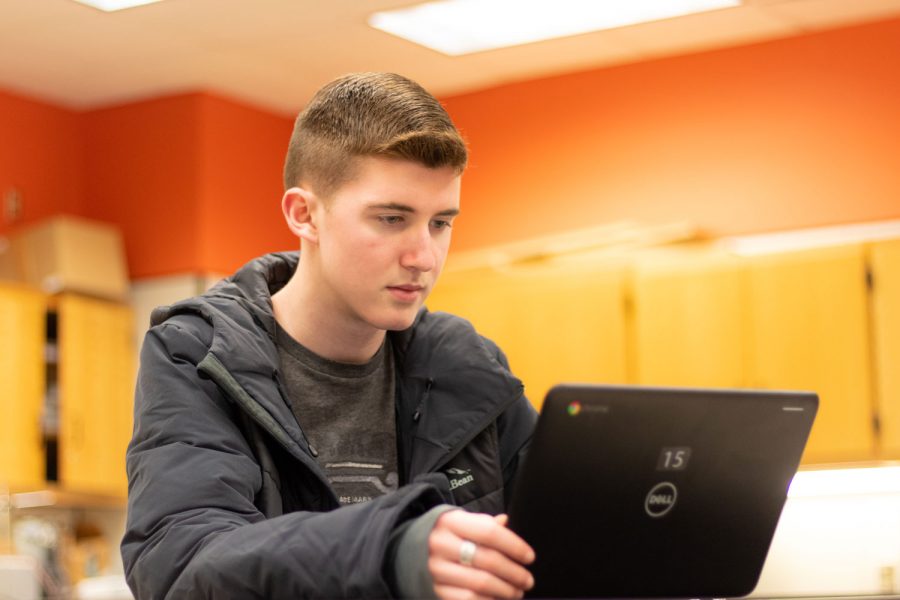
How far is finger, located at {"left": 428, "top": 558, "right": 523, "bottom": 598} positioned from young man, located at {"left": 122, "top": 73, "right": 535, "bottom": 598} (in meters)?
0.01

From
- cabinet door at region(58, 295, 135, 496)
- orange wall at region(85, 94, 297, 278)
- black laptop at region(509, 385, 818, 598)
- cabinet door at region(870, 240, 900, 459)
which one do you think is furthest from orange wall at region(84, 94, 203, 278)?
black laptop at region(509, 385, 818, 598)

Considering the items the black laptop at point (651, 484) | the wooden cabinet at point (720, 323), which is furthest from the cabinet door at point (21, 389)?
the black laptop at point (651, 484)

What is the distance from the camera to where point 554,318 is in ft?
17.1

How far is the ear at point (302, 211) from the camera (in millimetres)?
1843

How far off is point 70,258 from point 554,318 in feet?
6.85

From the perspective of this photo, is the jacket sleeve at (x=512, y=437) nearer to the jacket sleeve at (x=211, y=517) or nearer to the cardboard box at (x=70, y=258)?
the jacket sleeve at (x=211, y=517)

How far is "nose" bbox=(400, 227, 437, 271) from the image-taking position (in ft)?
5.62

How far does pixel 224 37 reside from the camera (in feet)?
17.8

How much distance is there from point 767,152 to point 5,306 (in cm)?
306

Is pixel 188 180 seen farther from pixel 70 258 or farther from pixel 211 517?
pixel 211 517

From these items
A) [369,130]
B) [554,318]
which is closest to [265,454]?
[369,130]

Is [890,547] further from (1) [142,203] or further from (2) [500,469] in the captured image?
(1) [142,203]

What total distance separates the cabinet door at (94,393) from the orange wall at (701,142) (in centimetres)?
154

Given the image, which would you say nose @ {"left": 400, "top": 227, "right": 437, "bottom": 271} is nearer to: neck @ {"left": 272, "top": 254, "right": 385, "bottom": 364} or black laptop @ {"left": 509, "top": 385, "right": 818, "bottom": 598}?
neck @ {"left": 272, "top": 254, "right": 385, "bottom": 364}
